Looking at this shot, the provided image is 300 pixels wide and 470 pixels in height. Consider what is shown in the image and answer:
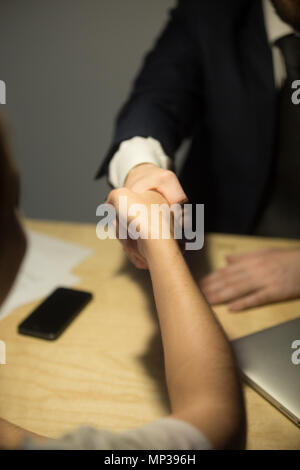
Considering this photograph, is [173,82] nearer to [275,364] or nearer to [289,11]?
[289,11]

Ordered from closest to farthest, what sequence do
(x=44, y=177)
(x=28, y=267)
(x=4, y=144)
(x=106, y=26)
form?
1. (x=4, y=144)
2. (x=28, y=267)
3. (x=44, y=177)
4. (x=106, y=26)

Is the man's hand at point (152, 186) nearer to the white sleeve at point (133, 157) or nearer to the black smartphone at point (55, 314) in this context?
the white sleeve at point (133, 157)

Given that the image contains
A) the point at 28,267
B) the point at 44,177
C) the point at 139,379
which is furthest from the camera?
the point at 44,177

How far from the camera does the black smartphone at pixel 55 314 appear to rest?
0.50 meters

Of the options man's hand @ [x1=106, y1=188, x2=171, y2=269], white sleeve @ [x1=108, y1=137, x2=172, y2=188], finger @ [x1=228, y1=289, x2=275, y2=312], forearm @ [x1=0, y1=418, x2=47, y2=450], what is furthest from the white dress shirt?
forearm @ [x1=0, y1=418, x2=47, y2=450]

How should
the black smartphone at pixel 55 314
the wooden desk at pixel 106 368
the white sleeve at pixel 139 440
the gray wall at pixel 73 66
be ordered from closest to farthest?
1. the white sleeve at pixel 139 440
2. the wooden desk at pixel 106 368
3. the black smartphone at pixel 55 314
4. the gray wall at pixel 73 66

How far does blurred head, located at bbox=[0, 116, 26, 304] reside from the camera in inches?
11.3

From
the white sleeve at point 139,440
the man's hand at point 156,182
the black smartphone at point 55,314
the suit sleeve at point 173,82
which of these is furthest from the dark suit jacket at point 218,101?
the white sleeve at point 139,440

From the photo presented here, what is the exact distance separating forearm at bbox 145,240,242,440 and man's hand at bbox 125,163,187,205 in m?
0.05

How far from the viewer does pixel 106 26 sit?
1.09 meters

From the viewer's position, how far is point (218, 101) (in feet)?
2.57
